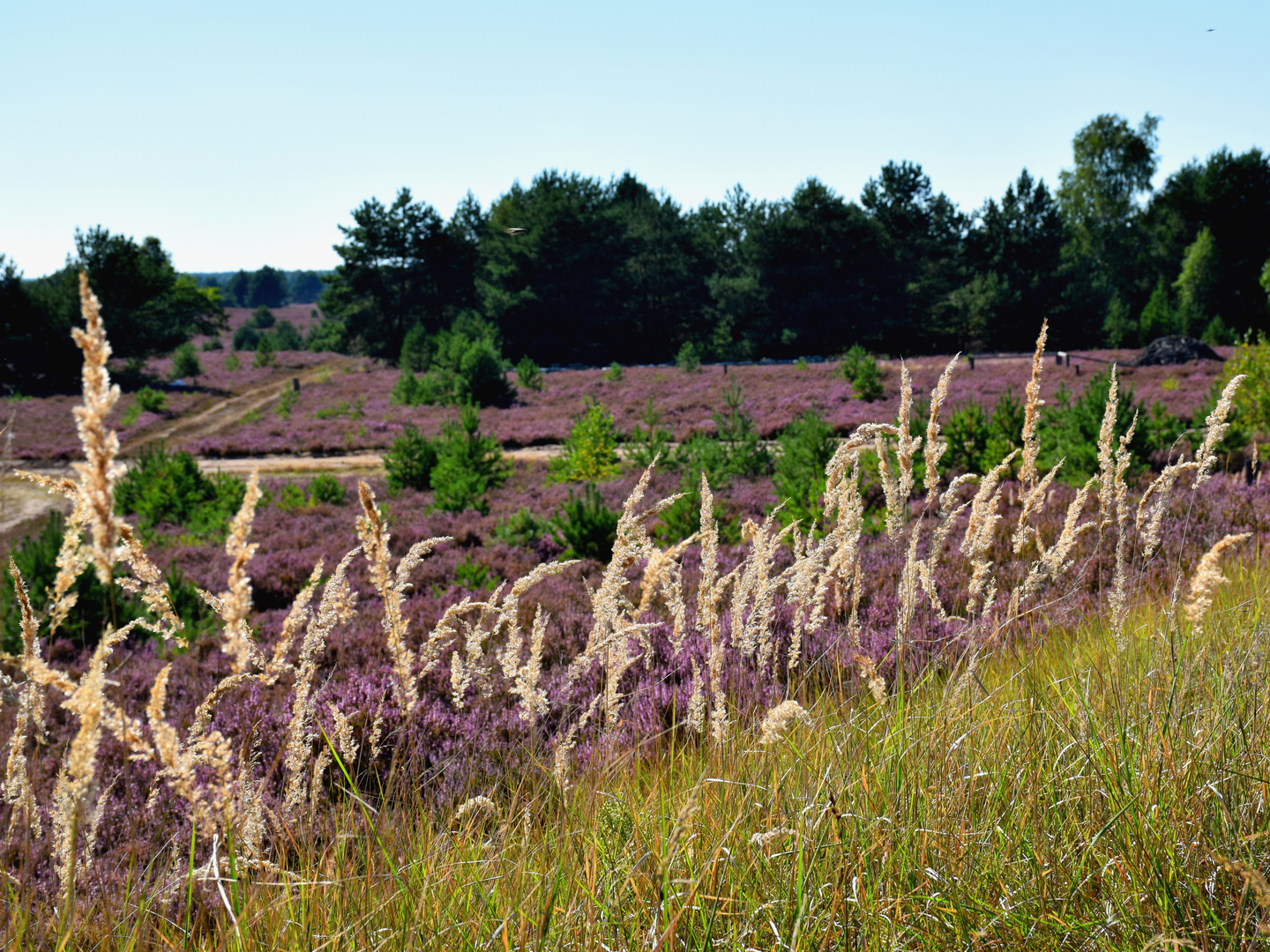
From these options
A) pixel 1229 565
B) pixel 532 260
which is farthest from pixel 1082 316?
pixel 1229 565

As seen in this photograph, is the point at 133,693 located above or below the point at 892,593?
below

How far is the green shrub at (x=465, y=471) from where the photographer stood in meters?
10.7

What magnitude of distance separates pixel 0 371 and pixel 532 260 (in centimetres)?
2448

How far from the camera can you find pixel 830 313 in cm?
4684

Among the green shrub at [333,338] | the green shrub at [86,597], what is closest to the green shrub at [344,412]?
the green shrub at [86,597]

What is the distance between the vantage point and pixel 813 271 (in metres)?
46.9

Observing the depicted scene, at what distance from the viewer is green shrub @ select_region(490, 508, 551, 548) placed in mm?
8781

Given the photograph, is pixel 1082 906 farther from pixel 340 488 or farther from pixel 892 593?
pixel 340 488

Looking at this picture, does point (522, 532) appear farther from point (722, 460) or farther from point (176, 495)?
point (176, 495)

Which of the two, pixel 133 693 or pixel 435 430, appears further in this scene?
pixel 435 430

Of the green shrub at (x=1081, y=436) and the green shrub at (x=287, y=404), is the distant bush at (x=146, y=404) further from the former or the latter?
the green shrub at (x=1081, y=436)

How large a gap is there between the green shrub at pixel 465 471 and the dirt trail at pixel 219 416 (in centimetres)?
1327

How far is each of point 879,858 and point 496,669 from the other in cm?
313

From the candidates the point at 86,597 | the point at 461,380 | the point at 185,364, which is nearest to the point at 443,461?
the point at 86,597
